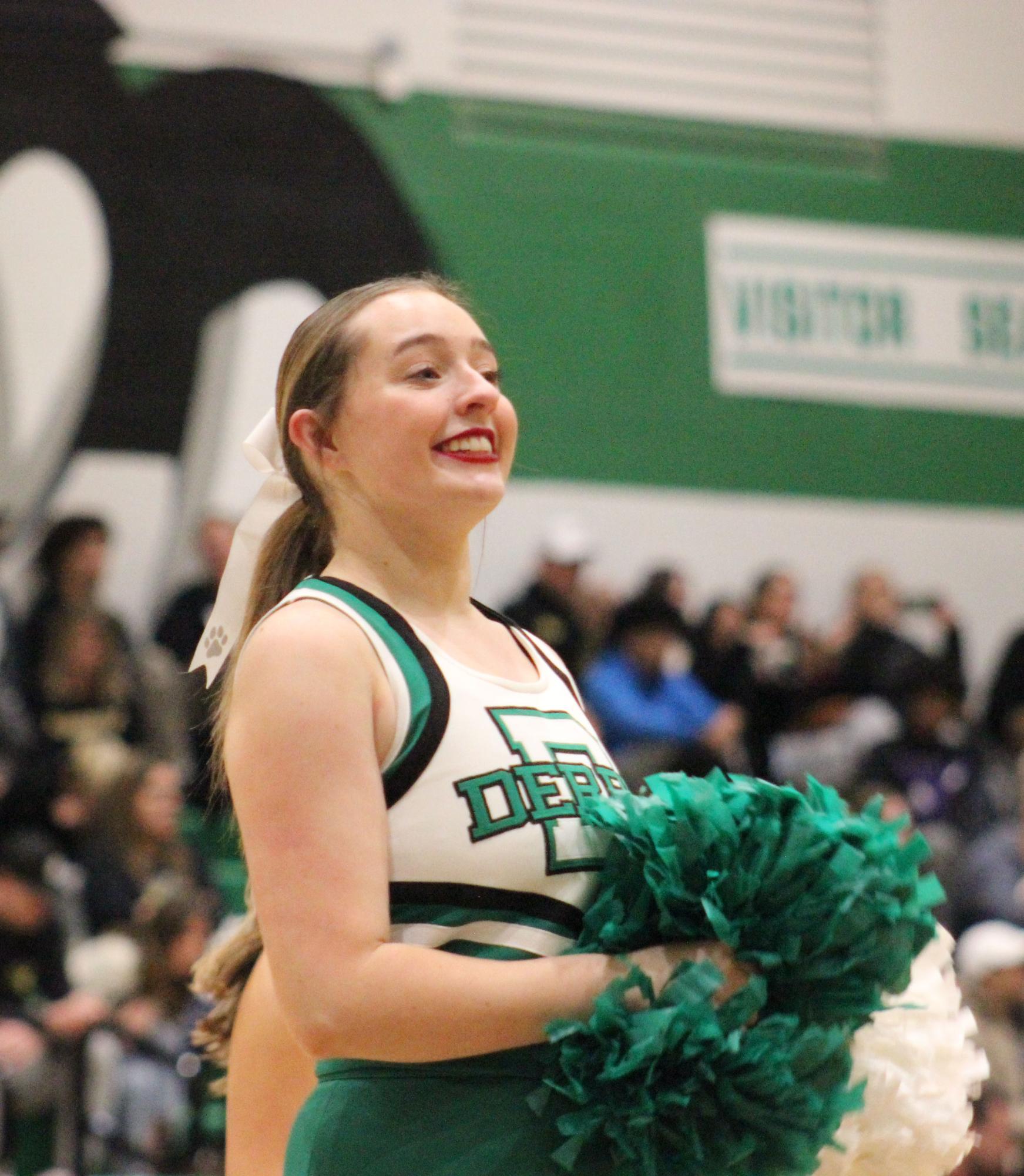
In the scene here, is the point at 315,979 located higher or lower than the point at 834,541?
higher

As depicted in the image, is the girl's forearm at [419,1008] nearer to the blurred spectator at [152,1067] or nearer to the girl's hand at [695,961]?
the girl's hand at [695,961]

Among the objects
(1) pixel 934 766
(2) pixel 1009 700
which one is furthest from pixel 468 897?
(2) pixel 1009 700

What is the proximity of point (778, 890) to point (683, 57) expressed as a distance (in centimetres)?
992

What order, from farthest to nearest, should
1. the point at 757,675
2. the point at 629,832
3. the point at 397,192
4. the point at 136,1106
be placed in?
the point at 397,192, the point at 757,675, the point at 136,1106, the point at 629,832

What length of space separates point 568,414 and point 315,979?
29.0 feet

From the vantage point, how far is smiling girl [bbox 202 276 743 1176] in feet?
5.12

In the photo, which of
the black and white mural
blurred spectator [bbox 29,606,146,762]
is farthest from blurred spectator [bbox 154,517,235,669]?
blurred spectator [bbox 29,606,146,762]

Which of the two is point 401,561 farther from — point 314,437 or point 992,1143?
point 992,1143

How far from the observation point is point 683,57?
35.6ft

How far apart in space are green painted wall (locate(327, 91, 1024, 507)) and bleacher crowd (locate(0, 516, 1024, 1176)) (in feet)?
3.45

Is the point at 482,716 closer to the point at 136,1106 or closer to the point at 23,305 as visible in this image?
the point at 136,1106

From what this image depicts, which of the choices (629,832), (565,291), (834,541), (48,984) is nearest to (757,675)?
(834,541)

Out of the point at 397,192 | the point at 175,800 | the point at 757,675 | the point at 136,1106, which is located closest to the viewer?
the point at 136,1106

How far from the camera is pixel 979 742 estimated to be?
9281 millimetres
